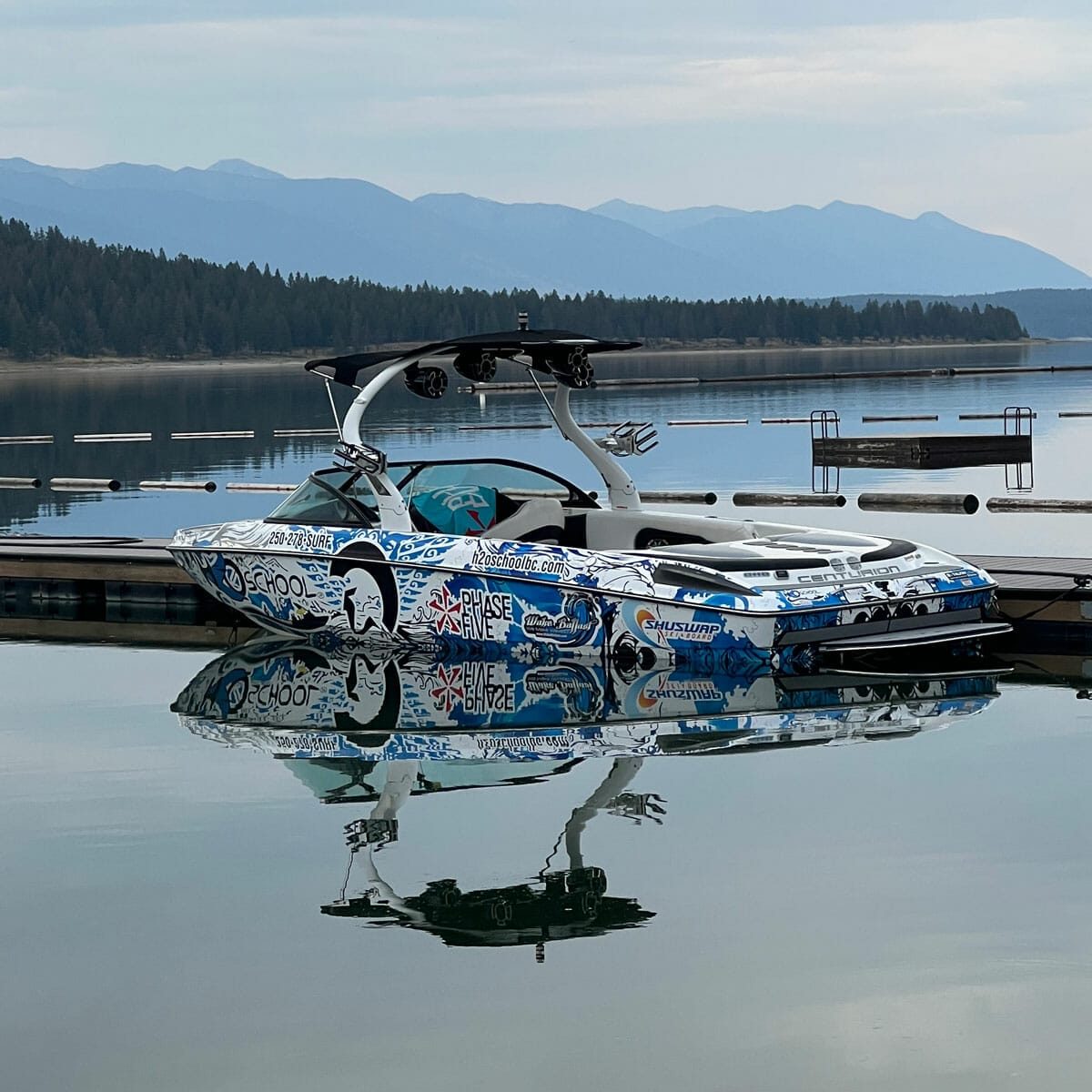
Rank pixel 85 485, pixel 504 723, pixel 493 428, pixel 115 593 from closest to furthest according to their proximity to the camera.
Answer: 1. pixel 504 723
2. pixel 115 593
3. pixel 85 485
4. pixel 493 428

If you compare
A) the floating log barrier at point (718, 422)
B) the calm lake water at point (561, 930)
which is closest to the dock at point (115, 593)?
the calm lake water at point (561, 930)

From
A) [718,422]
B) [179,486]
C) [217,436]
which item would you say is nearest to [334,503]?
[179,486]

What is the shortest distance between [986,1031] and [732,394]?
76.2 metres

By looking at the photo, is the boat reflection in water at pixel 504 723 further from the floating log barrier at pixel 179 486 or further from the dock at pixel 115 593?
the floating log barrier at pixel 179 486

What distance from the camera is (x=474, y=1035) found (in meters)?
6.22

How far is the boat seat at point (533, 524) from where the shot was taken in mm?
13695

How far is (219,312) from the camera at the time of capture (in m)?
182

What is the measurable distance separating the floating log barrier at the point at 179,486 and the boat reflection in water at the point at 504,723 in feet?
54.3

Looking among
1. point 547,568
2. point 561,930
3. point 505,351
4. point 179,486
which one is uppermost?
point 505,351

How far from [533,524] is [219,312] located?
566ft

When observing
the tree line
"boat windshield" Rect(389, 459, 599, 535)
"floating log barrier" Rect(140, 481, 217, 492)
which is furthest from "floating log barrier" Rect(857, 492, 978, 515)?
the tree line

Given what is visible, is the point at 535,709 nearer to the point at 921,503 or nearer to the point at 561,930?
the point at 561,930

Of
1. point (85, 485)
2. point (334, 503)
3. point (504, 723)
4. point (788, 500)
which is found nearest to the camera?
point (504, 723)

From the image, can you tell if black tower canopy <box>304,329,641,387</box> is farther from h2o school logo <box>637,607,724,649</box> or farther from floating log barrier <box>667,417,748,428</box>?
floating log barrier <box>667,417,748,428</box>
